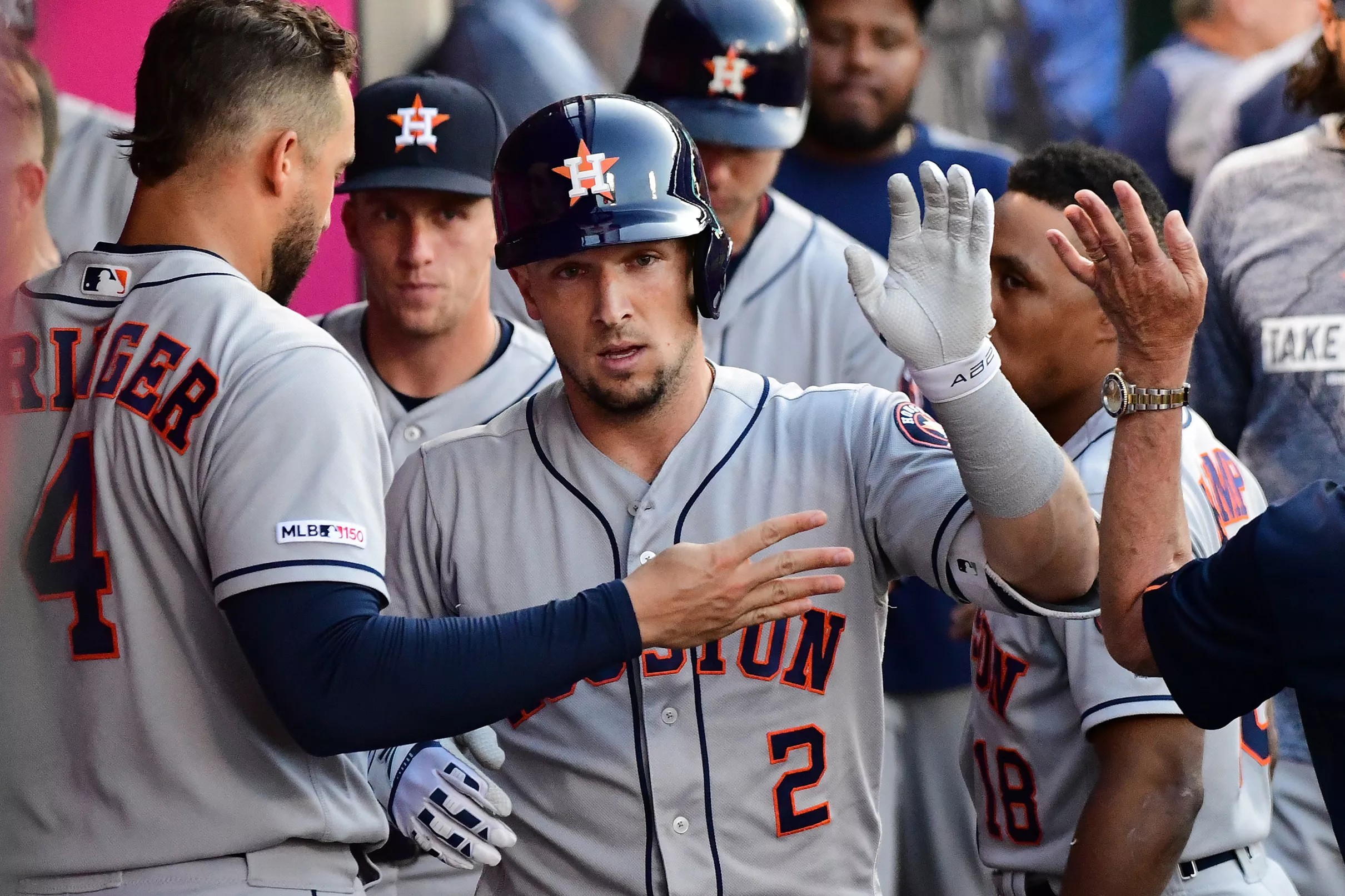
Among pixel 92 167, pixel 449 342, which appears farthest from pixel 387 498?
pixel 92 167

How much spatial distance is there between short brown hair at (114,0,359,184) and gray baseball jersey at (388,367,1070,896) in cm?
61

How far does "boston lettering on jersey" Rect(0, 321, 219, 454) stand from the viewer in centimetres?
216

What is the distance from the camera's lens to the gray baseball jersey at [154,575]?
2148 millimetres

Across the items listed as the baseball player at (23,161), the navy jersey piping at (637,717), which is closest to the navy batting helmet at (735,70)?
the baseball player at (23,161)

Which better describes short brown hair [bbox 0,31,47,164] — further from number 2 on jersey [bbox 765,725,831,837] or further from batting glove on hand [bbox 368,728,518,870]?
number 2 on jersey [bbox 765,725,831,837]

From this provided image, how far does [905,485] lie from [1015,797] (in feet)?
2.42

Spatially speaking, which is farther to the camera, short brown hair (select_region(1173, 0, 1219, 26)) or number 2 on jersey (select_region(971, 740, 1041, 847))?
short brown hair (select_region(1173, 0, 1219, 26))

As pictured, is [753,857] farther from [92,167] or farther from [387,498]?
[92,167]

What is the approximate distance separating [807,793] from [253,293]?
3.57 ft

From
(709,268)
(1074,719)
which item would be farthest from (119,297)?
(1074,719)

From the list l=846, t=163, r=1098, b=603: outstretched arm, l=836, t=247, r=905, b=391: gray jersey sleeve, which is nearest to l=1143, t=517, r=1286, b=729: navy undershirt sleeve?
l=846, t=163, r=1098, b=603: outstretched arm

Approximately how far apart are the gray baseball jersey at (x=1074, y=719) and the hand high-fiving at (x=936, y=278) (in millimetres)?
619

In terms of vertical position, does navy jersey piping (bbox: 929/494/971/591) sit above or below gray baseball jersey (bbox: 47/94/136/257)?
below

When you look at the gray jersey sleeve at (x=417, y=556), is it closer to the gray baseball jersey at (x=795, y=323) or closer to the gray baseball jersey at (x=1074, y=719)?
the gray baseball jersey at (x=1074, y=719)
